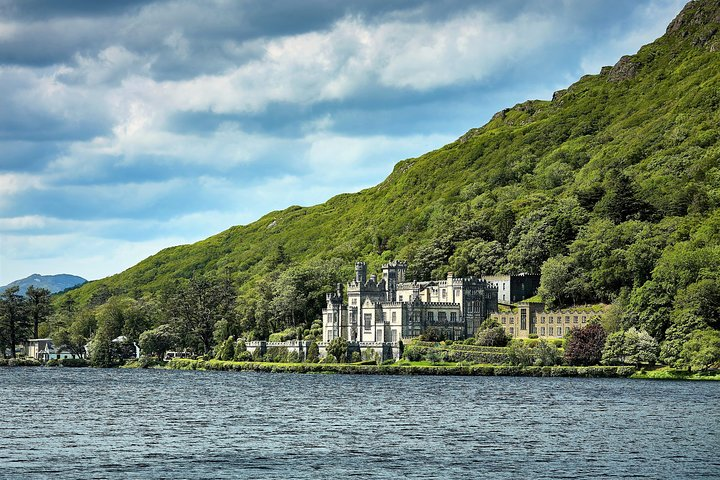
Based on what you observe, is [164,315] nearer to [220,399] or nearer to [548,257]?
[548,257]

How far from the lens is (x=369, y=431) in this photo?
7025 cm

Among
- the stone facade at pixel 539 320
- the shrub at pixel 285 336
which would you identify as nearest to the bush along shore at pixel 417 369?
the shrub at pixel 285 336

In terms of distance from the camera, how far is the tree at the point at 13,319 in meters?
192

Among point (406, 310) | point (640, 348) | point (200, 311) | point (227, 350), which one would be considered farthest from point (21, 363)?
point (640, 348)

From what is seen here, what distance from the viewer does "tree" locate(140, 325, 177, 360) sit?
179 meters

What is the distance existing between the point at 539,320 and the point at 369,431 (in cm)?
8462

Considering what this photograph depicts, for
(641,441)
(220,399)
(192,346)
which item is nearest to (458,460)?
(641,441)

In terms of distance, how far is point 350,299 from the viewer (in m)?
161

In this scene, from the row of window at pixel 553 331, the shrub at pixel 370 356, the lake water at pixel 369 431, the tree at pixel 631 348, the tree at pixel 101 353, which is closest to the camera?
the lake water at pixel 369 431

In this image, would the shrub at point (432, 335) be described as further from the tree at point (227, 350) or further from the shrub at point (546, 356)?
the tree at point (227, 350)

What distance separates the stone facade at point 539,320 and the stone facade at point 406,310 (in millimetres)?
4631

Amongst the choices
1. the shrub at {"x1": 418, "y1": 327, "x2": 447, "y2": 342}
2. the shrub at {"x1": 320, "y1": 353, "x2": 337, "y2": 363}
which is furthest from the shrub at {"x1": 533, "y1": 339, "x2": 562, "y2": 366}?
the shrub at {"x1": 320, "y1": 353, "x2": 337, "y2": 363}

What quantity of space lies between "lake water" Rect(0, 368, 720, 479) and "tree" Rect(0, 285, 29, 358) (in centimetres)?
8085

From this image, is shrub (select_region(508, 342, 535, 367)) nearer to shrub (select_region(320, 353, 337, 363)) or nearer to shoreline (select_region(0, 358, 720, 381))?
shoreline (select_region(0, 358, 720, 381))
